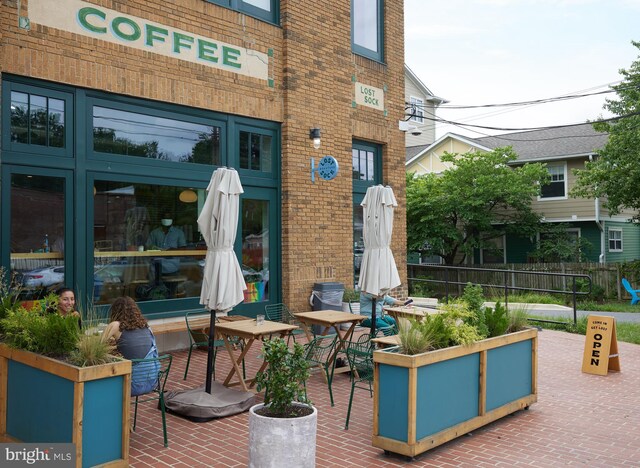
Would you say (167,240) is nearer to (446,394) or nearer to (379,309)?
(379,309)

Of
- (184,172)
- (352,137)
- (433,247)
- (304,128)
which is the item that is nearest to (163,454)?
(184,172)

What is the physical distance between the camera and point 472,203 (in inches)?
846

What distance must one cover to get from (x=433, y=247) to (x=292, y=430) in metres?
19.1

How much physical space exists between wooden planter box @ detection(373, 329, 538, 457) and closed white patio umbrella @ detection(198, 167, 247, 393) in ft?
6.50

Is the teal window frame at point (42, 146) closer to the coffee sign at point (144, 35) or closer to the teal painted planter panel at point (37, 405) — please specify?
the coffee sign at point (144, 35)

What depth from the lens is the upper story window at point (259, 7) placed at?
9.63m

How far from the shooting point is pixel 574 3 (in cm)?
1480

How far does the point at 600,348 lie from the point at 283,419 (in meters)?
6.17

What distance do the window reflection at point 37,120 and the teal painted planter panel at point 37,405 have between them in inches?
133

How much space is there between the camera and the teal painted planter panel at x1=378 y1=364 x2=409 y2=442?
4.88 metres

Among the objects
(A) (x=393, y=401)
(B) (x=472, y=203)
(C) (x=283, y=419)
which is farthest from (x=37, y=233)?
(B) (x=472, y=203)

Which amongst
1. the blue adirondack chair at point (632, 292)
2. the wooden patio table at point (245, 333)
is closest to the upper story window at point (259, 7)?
the wooden patio table at point (245, 333)

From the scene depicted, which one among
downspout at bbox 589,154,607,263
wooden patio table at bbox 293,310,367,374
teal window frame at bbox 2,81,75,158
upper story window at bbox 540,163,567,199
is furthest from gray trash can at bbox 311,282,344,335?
downspout at bbox 589,154,607,263

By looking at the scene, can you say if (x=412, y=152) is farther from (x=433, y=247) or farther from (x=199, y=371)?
(x=199, y=371)
